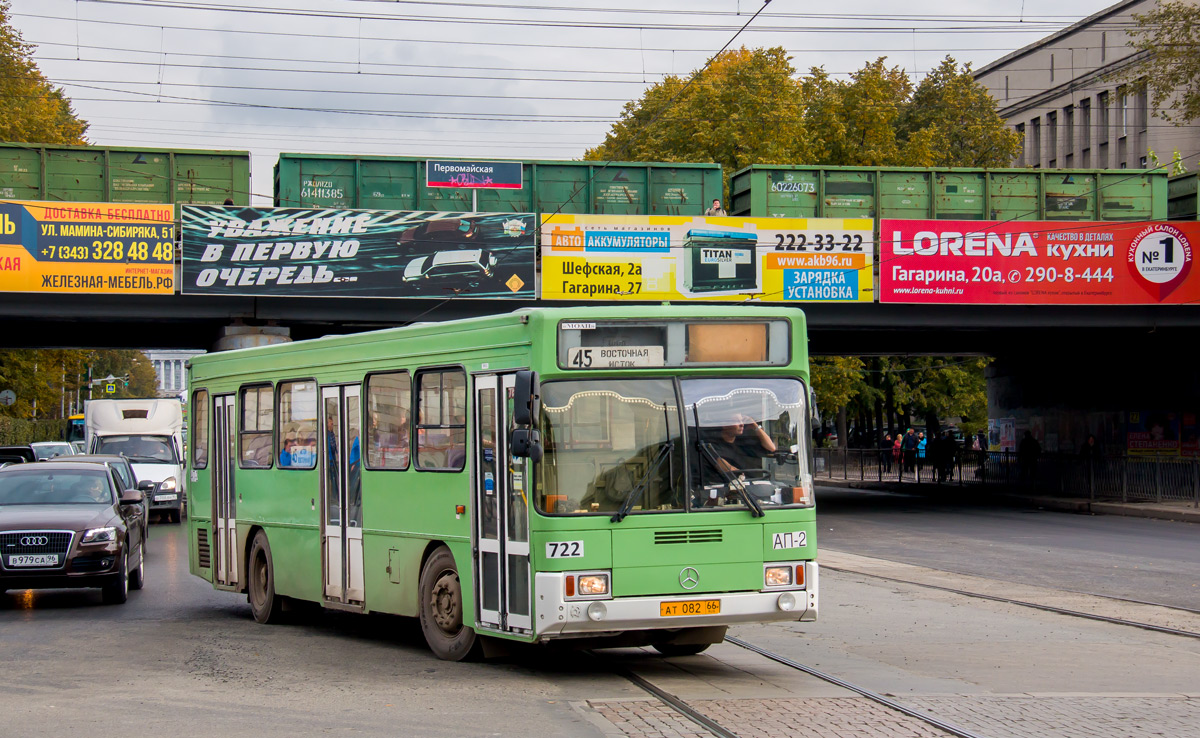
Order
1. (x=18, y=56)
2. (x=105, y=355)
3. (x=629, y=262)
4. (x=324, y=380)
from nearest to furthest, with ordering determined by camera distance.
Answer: (x=324, y=380) < (x=629, y=262) < (x=18, y=56) < (x=105, y=355)

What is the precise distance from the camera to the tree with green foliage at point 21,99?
46041 millimetres

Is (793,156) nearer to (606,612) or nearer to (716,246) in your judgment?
(716,246)

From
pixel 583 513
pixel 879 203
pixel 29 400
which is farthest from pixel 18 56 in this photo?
pixel 583 513

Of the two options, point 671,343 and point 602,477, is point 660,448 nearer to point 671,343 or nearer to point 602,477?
point 602,477

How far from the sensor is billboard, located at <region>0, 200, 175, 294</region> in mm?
29297

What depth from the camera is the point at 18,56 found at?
48.2 meters

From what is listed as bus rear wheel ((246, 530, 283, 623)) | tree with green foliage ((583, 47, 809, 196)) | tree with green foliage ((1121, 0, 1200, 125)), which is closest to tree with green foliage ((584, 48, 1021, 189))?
tree with green foliage ((583, 47, 809, 196))

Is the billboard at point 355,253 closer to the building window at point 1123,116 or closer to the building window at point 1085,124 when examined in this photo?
the building window at point 1123,116

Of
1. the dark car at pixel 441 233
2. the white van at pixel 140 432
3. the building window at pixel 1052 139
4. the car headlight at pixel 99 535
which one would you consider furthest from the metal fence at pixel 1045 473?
the building window at pixel 1052 139

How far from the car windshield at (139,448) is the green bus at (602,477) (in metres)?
23.0

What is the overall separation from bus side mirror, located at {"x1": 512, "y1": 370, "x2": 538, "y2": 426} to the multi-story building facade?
5437 cm

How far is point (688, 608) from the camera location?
9.07 meters

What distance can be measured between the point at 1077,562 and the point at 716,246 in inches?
561

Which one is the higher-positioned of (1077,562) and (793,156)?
(793,156)
